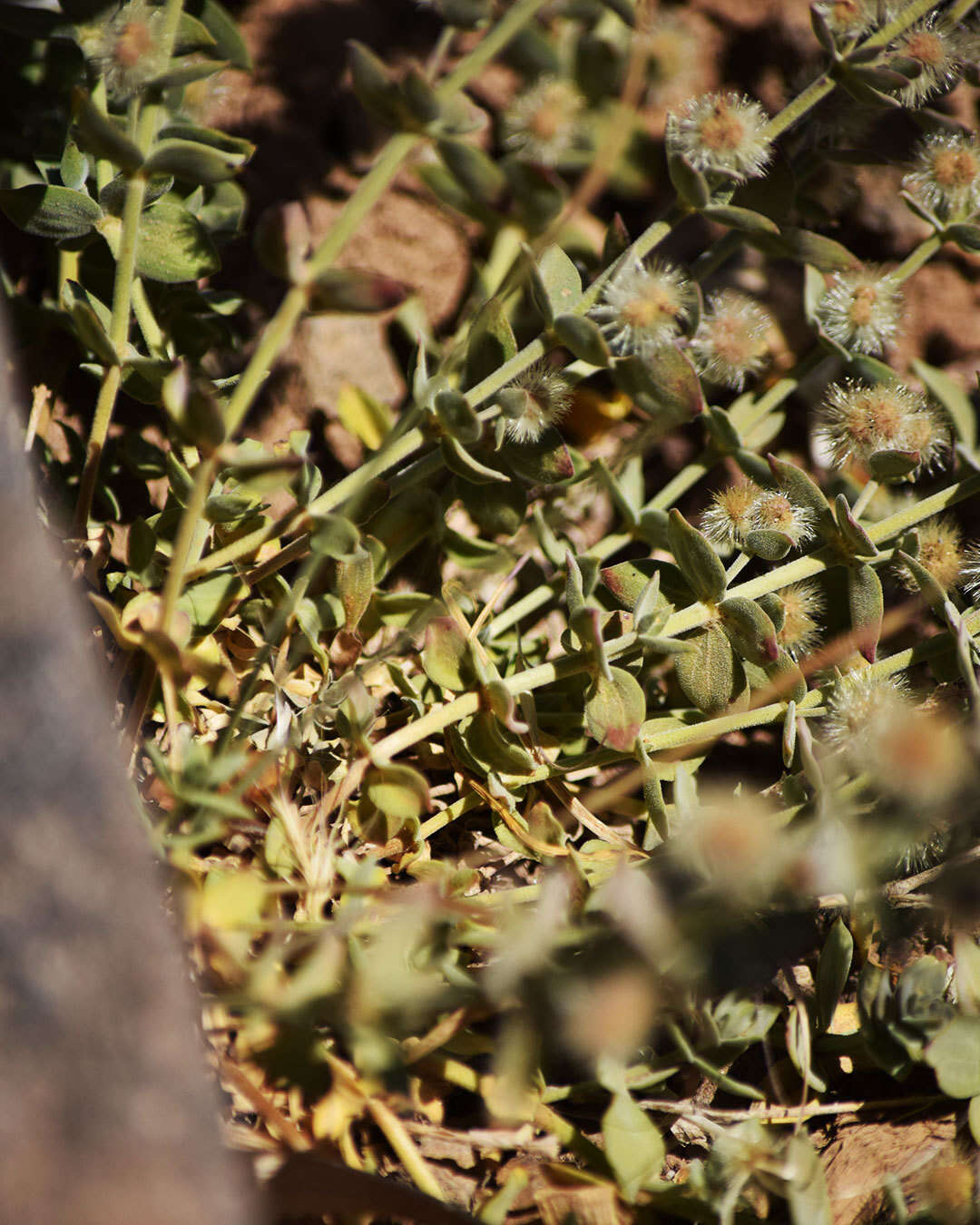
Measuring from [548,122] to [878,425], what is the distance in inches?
17.9

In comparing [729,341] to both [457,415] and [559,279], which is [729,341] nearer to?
[559,279]

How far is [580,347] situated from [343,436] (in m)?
0.49

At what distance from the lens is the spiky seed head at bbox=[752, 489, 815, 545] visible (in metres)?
0.98

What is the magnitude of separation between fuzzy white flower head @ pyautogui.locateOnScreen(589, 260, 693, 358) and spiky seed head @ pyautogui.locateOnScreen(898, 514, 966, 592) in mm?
365

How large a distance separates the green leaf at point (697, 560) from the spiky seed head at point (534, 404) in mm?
159

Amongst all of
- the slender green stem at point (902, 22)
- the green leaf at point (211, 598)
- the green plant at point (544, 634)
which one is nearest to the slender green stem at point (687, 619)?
the green plant at point (544, 634)

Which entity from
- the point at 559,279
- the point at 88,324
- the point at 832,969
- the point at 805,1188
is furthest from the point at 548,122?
the point at 805,1188

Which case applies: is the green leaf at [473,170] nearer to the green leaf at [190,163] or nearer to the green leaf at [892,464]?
the green leaf at [190,163]

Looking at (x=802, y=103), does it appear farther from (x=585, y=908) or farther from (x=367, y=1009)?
(x=367, y=1009)

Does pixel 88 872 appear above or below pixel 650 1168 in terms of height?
Result: above

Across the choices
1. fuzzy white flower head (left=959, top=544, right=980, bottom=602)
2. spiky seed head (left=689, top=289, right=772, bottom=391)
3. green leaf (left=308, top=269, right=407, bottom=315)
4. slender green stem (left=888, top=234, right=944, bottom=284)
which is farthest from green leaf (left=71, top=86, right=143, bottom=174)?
fuzzy white flower head (left=959, top=544, right=980, bottom=602)

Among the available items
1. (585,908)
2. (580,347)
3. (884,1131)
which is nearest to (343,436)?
(580,347)

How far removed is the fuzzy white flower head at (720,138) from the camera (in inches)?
36.8

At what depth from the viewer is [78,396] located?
124 centimetres
